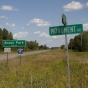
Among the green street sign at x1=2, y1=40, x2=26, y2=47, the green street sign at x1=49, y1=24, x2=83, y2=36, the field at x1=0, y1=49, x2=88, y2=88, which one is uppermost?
the green street sign at x1=49, y1=24, x2=83, y2=36

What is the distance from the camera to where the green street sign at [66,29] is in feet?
15.2

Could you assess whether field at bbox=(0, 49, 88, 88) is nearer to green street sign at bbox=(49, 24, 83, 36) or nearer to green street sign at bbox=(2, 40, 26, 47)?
green street sign at bbox=(49, 24, 83, 36)

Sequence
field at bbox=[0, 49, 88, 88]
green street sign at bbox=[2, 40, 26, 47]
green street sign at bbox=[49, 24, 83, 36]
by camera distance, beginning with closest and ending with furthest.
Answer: green street sign at bbox=[49, 24, 83, 36], field at bbox=[0, 49, 88, 88], green street sign at bbox=[2, 40, 26, 47]

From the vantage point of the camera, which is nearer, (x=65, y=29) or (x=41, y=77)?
(x=65, y=29)

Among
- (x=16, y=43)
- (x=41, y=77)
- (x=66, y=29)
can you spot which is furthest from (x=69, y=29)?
(x=16, y=43)

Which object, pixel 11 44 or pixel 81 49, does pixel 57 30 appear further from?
pixel 81 49

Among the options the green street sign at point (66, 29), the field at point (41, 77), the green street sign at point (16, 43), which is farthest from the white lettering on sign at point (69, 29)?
the green street sign at point (16, 43)

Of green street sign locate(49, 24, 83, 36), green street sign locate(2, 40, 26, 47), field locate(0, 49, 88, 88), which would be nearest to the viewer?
green street sign locate(49, 24, 83, 36)

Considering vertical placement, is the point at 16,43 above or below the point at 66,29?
below

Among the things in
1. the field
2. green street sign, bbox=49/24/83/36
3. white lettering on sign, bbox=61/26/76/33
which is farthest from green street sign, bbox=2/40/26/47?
white lettering on sign, bbox=61/26/76/33

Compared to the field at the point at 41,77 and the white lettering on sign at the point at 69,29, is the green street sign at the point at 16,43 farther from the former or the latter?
the white lettering on sign at the point at 69,29

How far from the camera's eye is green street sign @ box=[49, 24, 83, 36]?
4628 millimetres

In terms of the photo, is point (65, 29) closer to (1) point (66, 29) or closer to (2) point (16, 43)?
(1) point (66, 29)

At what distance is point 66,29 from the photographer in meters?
4.72
